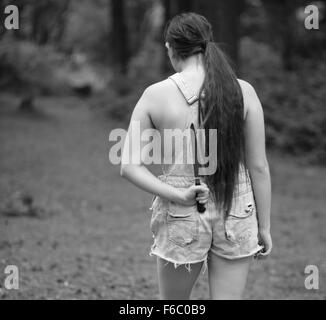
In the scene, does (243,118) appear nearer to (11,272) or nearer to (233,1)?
(11,272)

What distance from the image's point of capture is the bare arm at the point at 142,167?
282 cm

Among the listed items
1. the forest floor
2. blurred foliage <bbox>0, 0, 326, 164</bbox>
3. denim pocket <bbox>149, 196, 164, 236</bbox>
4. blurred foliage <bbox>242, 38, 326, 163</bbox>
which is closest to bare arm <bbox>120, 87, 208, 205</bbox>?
denim pocket <bbox>149, 196, 164, 236</bbox>

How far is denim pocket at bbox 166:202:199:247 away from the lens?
287cm

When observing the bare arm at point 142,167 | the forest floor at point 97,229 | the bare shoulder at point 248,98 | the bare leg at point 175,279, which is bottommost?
the forest floor at point 97,229

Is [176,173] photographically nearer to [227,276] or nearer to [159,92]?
[159,92]

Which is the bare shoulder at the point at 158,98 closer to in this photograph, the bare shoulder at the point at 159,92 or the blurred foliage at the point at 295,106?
the bare shoulder at the point at 159,92

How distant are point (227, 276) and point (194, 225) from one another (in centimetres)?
31

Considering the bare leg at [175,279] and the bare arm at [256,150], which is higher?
the bare arm at [256,150]

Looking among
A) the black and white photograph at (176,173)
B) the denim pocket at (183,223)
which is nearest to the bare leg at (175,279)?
the black and white photograph at (176,173)

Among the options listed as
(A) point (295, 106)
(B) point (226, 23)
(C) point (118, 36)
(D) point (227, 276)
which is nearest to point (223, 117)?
(D) point (227, 276)

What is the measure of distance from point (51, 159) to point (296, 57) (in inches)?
473

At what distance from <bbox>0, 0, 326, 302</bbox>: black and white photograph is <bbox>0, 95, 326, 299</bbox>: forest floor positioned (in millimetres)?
29

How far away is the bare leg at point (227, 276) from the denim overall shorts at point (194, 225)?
0.04 metres

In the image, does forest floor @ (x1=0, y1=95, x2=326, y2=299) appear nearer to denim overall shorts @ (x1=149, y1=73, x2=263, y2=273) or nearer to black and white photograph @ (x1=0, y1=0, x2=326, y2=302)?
black and white photograph @ (x1=0, y1=0, x2=326, y2=302)
